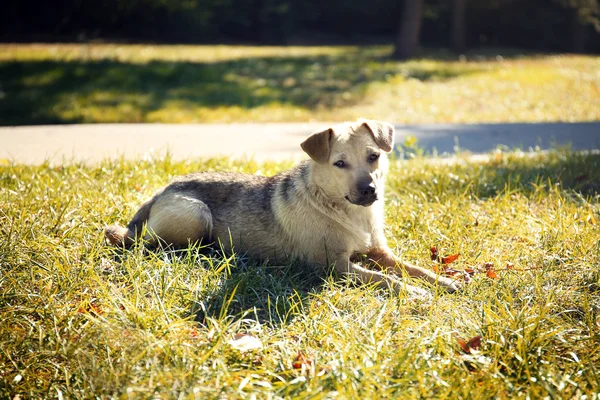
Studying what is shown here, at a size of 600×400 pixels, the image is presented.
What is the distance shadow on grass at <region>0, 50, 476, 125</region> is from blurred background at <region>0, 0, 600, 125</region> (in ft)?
0.11

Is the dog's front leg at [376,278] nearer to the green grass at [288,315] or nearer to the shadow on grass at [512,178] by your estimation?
the green grass at [288,315]

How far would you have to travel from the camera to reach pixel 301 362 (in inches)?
124

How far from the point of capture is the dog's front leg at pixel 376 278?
13.1ft

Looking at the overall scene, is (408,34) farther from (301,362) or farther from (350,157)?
(301,362)

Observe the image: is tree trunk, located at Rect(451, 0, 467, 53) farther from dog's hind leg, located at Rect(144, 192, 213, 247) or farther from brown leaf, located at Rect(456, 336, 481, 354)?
brown leaf, located at Rect(456, 336, 481, 354)

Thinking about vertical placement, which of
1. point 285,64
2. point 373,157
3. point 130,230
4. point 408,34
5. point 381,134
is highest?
point 408,34

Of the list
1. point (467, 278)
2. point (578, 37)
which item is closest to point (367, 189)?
point (467, 278)

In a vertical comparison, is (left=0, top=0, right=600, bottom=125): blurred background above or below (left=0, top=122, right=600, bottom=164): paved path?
above

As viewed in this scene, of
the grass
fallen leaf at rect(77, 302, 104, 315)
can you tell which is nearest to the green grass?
fallen leaf at rect(77, 302, 104, 315)

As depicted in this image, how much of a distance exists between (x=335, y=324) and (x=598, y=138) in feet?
23.9

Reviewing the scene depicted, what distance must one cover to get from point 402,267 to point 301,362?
4.69 ft

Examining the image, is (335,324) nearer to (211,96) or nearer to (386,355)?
(386,355)

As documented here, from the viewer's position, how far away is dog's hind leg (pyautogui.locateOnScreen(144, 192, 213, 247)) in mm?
4570

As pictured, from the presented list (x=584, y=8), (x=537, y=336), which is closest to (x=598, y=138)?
(x=537, y=336)
